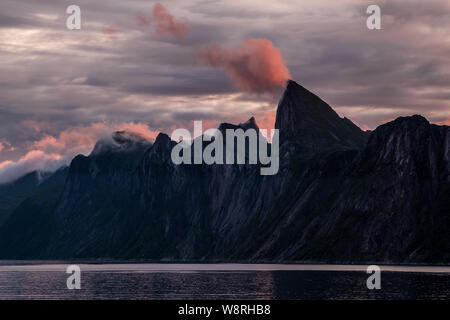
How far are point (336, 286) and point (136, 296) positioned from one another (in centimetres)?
3852

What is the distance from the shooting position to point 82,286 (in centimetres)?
17138

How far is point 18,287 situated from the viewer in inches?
6718
